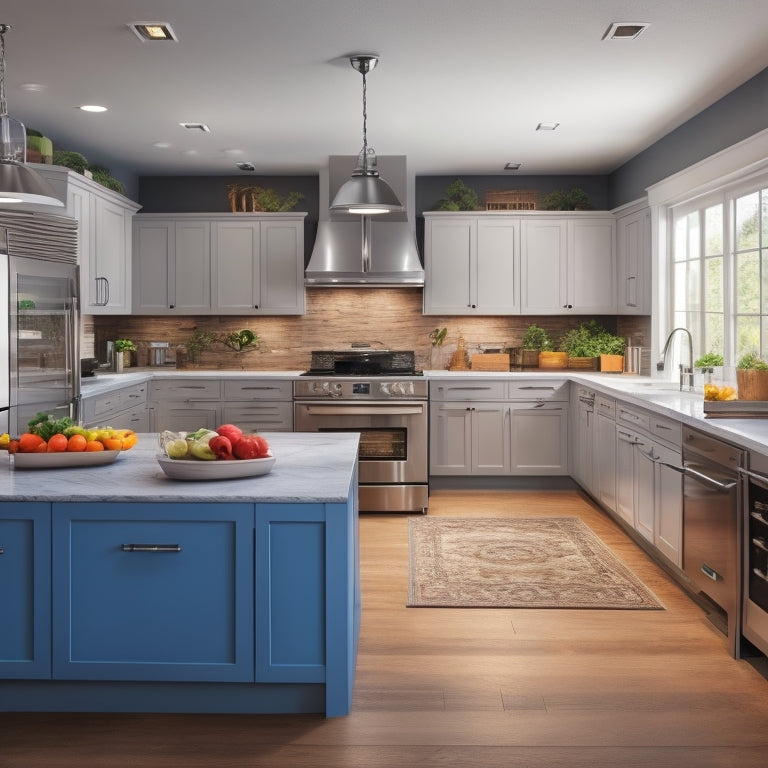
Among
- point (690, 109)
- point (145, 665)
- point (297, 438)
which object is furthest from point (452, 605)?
point (690, 109)

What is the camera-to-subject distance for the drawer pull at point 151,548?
2.78 metres

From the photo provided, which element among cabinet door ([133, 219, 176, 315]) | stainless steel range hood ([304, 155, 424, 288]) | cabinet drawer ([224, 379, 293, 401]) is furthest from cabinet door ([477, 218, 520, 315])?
cabinet door ([133, 219, 176, 315])

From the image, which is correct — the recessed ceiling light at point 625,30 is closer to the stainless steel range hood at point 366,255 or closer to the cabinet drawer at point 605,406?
the cabinet drawer at point 605,406

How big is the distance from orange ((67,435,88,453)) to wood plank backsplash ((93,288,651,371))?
4.66m

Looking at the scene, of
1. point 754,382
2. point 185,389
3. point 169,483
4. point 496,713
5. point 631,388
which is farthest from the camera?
point 185,389

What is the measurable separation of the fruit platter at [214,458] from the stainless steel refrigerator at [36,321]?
202 cm

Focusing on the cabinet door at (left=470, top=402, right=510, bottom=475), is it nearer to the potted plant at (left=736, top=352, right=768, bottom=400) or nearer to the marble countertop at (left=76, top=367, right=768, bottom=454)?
the marble countertop at (left=76, top=367, right=768, bottom=454)

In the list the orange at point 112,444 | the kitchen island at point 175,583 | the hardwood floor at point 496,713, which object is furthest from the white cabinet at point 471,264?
the kitchen island at point 175,583

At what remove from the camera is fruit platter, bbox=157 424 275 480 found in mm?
2895

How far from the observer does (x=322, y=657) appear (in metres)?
2.83

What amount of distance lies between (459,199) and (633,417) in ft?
10.1

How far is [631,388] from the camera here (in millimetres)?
5539

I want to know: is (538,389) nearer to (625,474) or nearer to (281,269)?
(625,474)

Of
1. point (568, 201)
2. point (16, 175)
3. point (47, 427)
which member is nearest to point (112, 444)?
point (47, 427)
